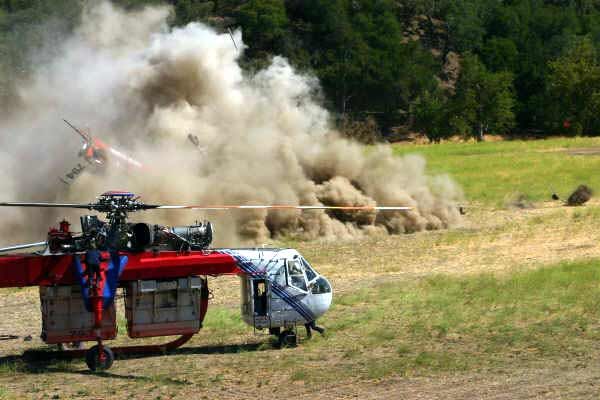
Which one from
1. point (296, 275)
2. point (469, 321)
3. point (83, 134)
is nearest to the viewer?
point (296, 275)

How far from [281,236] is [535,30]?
246 feet

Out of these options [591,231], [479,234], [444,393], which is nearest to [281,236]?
[479,234]

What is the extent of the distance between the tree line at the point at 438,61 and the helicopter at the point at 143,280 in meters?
46.9

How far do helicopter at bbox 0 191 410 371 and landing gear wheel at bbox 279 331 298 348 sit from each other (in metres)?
0.02

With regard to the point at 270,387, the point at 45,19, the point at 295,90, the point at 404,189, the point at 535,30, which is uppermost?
the point at 535,30

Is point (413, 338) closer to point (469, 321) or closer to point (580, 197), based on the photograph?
point (469, 321)

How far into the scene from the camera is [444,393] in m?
14.6

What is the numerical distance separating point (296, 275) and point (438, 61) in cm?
8307

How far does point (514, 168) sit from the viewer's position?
51.8m

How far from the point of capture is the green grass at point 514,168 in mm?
44125

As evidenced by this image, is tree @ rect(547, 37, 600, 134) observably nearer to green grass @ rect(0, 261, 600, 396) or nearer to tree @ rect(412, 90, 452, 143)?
tree @ rect(412, 90, 452, 143)

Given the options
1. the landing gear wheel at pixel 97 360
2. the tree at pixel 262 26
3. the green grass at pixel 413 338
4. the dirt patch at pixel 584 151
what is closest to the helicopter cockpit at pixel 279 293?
the green grass at pixel 413 338

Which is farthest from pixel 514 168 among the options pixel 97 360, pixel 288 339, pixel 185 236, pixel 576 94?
pixel 97 360

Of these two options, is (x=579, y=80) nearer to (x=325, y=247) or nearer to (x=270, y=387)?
(x=325, y=247)
